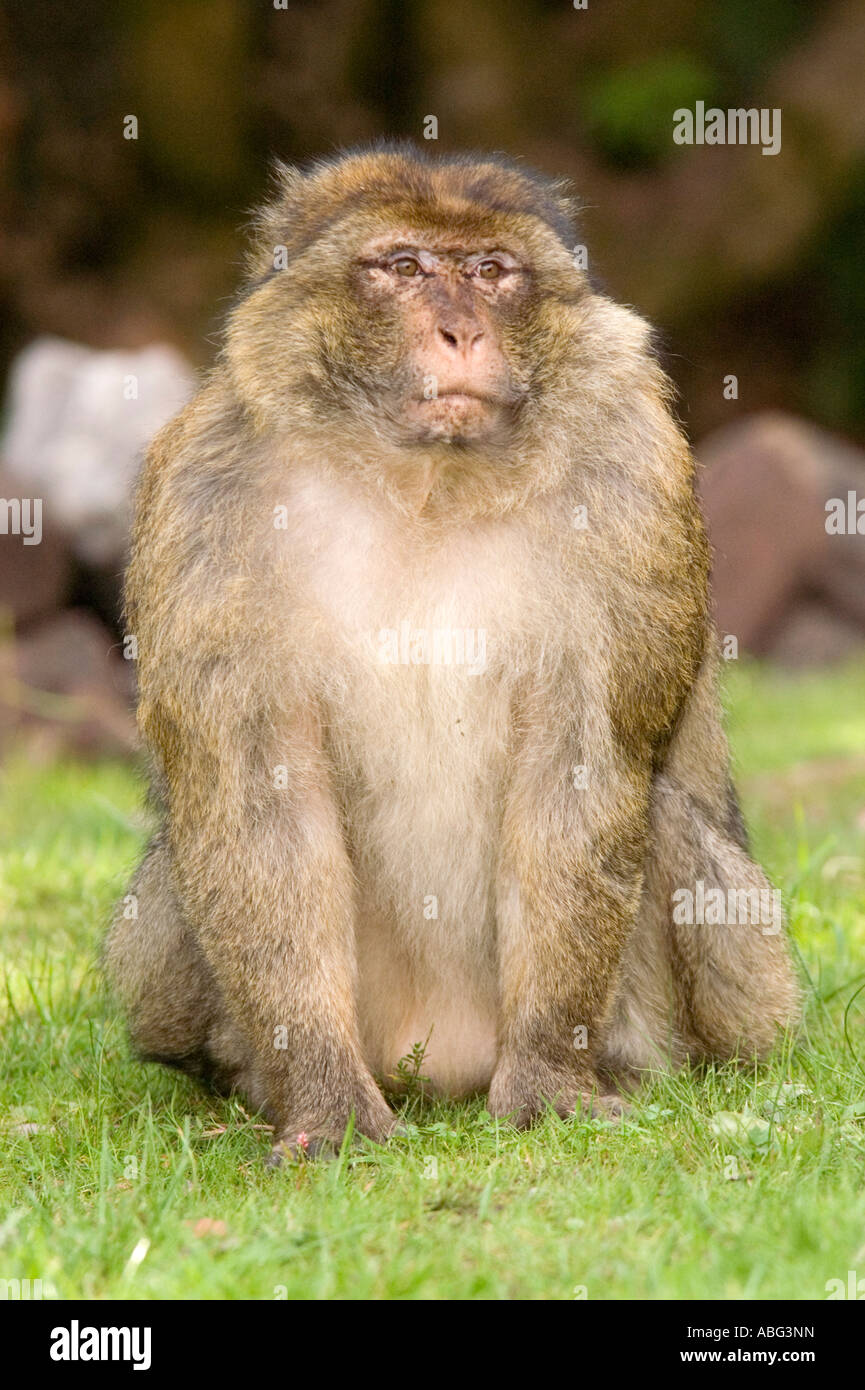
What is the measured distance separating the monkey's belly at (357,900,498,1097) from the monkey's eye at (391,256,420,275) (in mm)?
1341

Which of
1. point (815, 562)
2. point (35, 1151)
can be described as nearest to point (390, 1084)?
point (35, 1151)

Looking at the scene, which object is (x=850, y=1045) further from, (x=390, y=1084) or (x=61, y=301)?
(x=61, y=301)

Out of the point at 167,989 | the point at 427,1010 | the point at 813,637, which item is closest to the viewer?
the point at 427,1010

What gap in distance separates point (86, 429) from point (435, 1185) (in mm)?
6751

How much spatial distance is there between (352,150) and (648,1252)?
232cm

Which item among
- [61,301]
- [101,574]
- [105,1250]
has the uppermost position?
[61,301]

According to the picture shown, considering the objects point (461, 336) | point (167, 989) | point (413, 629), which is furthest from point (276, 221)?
point (167, 989)

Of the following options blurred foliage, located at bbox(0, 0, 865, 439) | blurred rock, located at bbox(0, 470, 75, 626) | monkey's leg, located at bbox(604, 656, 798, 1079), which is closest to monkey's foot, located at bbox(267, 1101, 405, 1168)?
monkey's leg, located at bbox(604, 656, 798, 1079)

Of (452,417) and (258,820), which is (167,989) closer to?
(258,820)

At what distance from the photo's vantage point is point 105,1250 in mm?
2891

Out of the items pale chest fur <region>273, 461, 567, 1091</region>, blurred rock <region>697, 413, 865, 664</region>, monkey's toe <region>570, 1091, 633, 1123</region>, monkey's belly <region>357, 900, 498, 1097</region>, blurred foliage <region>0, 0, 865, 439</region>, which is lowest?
monkey's toe <region>570, 1091, 633, 1123</region>

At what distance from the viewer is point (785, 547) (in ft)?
37.3

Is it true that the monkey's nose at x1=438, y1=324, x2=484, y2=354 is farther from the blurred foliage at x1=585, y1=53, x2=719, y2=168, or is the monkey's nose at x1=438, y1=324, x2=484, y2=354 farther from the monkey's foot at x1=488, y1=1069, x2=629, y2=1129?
the blurred foliage at x1=585, y1=53, x2=719, y2=168

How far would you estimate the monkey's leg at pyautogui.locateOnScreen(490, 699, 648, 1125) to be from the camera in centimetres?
355
